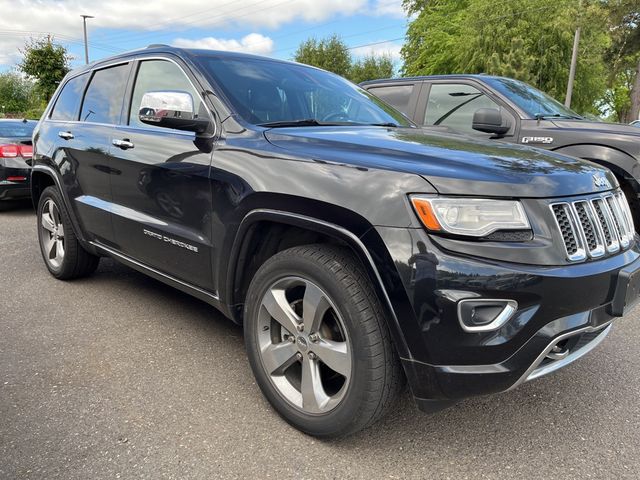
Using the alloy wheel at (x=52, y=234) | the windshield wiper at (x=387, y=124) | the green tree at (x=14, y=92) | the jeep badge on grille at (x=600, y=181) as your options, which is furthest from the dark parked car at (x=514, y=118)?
the green tree at (x=14, y=92)

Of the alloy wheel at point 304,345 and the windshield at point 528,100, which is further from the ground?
the windshield at point 528,100

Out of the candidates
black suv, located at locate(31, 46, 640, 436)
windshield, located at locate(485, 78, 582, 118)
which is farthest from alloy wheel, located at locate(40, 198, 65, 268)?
windshield, located at locate(485, 78, 582, 118)

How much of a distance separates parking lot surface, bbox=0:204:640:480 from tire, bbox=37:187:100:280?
835mm

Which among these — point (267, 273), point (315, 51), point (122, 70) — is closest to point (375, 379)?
point (267, 273)

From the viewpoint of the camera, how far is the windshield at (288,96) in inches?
111

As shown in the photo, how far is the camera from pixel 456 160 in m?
2.01

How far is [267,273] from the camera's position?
2.33 metres

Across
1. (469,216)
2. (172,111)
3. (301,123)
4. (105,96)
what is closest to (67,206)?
(105,96)

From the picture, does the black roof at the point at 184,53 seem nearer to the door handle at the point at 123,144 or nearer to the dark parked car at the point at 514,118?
the door handle at the point at 123,144

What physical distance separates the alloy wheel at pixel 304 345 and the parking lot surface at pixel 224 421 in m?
0.21

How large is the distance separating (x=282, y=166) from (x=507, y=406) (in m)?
→ 1.64

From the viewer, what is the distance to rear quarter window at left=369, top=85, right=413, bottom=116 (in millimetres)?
6168

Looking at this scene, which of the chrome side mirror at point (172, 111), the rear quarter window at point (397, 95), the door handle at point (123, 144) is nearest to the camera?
the chrome side mirror at point (172, 111)

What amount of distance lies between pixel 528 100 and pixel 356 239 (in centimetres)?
454
